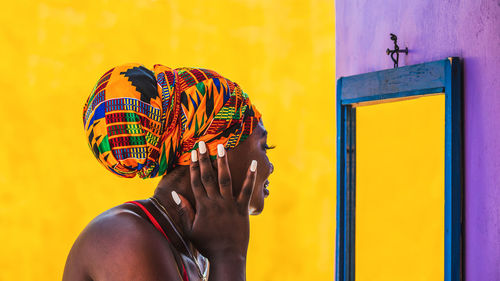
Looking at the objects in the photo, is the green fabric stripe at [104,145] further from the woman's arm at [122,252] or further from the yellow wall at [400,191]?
the yellow wall at [400,191]

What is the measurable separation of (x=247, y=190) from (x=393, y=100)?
1193 millimetres

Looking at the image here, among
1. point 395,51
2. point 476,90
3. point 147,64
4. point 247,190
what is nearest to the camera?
point 247,190

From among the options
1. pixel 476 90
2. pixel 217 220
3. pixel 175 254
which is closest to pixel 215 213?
pixel 217 220

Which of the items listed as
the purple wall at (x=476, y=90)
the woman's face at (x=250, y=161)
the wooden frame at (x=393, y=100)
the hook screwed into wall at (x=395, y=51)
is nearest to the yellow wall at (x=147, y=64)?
the wooden frame at (x=393, y=100)

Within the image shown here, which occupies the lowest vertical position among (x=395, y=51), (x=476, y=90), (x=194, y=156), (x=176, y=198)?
(x=176, y=198)

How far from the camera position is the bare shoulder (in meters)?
0.98

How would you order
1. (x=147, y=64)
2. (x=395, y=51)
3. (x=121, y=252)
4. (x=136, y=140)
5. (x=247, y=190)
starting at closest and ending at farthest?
(x=121, y=252) → (x=136, y=140) → (x=247, y=190) → (x=395, y=51) → (x=147, y=64)

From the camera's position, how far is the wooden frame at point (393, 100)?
1.73 metres

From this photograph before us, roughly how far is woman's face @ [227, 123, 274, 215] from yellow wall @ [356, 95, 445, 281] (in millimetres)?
878

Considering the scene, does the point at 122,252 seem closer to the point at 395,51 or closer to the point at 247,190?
the point at 247,190

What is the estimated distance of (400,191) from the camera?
218cm

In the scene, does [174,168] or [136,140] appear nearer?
[136,140]

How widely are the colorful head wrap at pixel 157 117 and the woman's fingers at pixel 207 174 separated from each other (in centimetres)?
2

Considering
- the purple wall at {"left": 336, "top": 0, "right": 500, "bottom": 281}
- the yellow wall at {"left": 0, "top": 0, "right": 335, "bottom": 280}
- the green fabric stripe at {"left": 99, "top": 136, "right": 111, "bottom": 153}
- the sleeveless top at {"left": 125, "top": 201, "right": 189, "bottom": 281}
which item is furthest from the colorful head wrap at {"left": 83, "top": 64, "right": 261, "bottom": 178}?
the yellow wall at {"left": 0, "top": 0, "right": 335, "bottom": 280}
